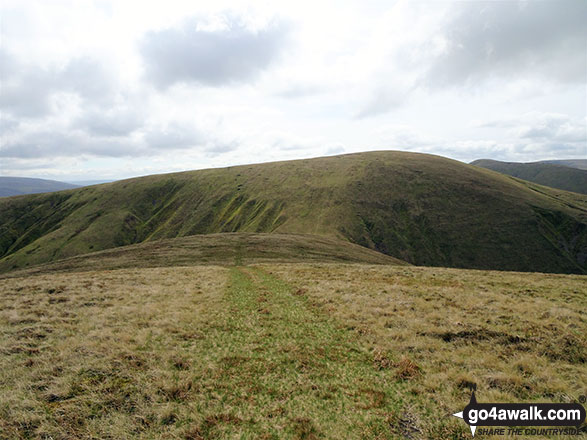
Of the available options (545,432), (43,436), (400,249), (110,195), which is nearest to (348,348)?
(545,432)

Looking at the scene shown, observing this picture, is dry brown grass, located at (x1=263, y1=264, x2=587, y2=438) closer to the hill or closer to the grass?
the grass

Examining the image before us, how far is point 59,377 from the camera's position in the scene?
35.2ft

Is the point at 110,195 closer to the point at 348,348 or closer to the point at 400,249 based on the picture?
the point at 400,249

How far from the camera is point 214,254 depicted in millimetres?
53312

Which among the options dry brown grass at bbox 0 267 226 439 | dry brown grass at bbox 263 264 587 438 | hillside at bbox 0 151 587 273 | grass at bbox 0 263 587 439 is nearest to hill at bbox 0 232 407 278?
dry brown grass at bbox 0 267 226 439

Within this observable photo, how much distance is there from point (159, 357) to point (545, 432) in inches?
579

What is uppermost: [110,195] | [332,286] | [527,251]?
[110,195]

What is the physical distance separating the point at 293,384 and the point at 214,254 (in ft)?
149

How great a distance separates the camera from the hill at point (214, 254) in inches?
1838

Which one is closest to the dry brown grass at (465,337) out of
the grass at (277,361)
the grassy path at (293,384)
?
the grass at (277,361)

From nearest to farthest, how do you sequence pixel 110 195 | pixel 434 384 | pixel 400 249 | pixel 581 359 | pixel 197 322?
1. pixel 434 384
2. pixel 581 359
3. pixel 197 322
4. pixel 400 249
5. pixel 110 195

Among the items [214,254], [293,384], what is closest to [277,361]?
[293,384]

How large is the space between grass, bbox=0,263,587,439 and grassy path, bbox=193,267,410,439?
2.5 inches

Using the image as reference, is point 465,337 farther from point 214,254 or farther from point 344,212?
point 344,212
